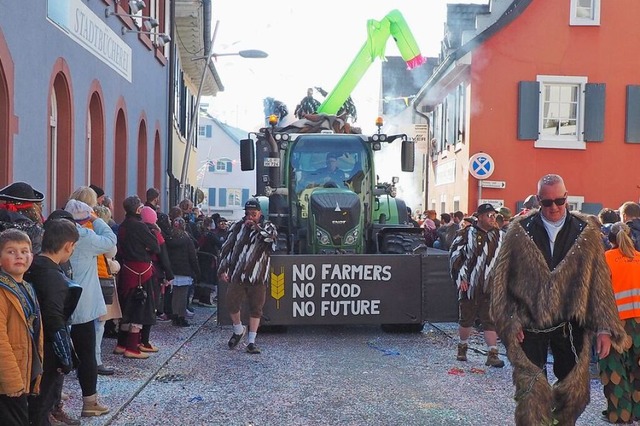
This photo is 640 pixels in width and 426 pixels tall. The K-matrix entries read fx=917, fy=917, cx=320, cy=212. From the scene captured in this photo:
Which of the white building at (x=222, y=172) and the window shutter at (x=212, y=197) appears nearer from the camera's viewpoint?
the white building at (x=222, y=172)

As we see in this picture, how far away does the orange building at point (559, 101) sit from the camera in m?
23.1

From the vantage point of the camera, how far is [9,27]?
9.63m

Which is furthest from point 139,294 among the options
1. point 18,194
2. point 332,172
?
point 332,172

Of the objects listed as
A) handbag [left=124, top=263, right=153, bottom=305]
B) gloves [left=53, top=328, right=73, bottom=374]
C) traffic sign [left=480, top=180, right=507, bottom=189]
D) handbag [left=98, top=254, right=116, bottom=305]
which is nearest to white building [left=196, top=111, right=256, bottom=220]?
traffic sign [left=480, top=180, right=507, bottom=189]

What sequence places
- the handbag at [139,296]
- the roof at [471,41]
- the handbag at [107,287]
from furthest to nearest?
the roof at [471,41]
the handbag at [139,296]
the handbag at [107,287]

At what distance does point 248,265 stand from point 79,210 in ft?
10.6

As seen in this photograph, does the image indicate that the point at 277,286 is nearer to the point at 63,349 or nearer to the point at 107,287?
the point at 107,287

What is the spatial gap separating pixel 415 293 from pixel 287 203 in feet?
9.29

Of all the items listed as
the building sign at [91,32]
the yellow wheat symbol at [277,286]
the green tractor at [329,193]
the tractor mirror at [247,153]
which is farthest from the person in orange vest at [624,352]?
the building sign at [91,32]

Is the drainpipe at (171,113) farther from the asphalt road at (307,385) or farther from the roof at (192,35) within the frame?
the asphalt road at (307,385)

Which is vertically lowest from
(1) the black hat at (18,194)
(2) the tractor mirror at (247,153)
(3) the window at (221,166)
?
(1) the black hat at (18,194)

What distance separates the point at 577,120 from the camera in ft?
76.0

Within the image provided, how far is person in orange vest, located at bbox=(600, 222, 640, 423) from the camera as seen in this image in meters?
7.05

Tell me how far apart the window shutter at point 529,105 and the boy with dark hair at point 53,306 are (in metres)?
18.3
